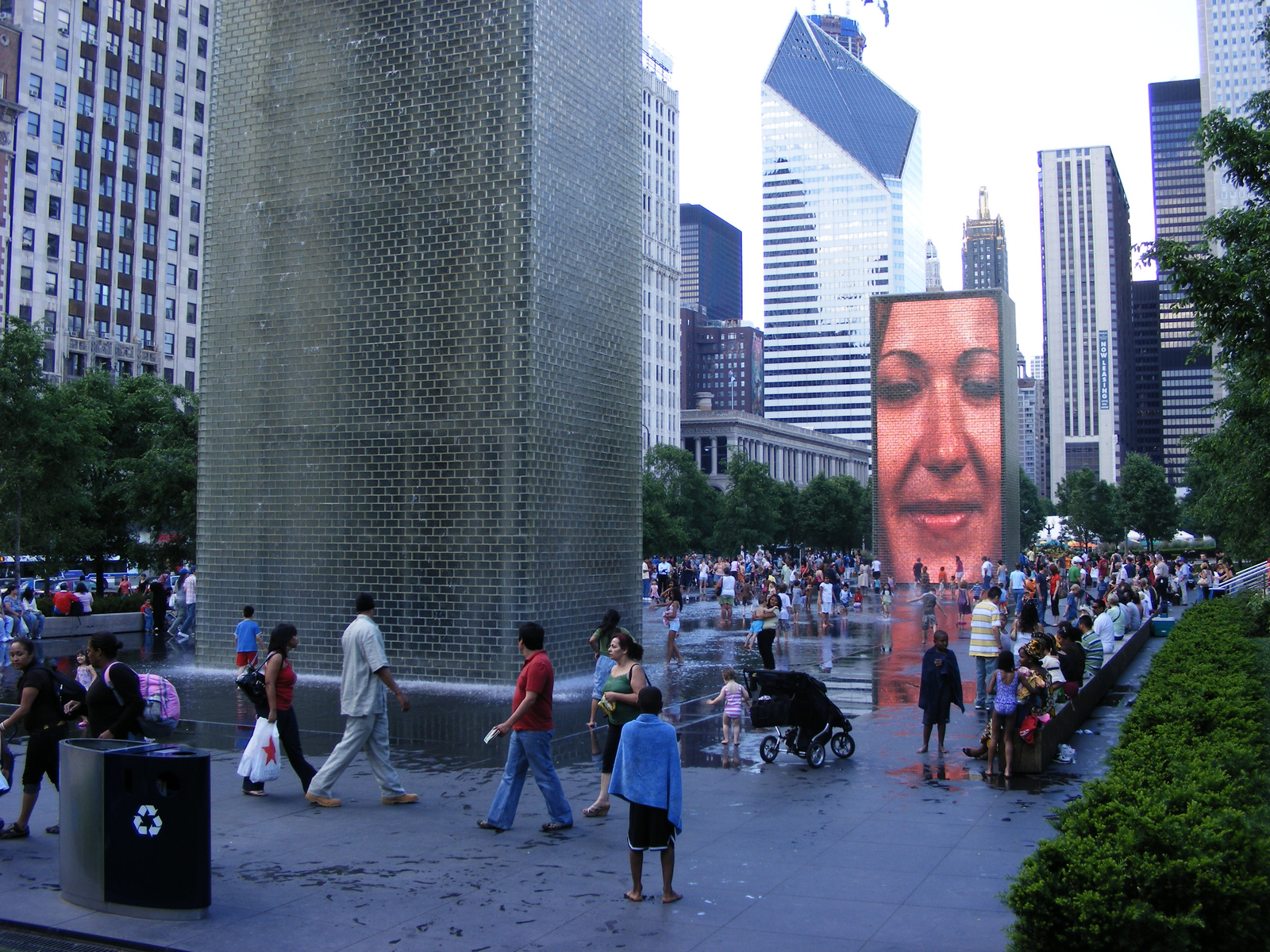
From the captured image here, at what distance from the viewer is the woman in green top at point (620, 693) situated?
936 centimetres

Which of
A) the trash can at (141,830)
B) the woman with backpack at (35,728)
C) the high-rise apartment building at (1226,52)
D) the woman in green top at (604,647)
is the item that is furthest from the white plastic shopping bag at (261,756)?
the high-rise apartment building at (1226,52)

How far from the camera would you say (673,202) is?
132875 mm

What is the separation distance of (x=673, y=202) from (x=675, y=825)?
131 meters

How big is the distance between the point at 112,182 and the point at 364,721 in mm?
82417

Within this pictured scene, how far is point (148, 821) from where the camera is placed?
22.5 ft

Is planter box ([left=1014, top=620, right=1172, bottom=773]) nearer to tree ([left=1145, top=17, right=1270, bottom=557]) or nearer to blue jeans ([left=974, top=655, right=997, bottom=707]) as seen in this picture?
blue jeans ([left=974, top=655, right=997, bottom=707])

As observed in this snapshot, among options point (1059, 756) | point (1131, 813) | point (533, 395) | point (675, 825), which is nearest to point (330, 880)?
point (675, 825)

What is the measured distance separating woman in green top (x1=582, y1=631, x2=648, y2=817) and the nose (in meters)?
42.2

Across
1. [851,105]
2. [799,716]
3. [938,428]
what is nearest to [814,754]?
[799,716]

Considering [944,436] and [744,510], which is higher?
[944,436]

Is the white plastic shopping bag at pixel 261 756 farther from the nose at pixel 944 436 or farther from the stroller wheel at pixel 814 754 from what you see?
the nose at pixel 944 436

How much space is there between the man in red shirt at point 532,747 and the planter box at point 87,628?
20685 mm

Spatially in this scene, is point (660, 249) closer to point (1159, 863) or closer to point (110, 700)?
point (110, 700)

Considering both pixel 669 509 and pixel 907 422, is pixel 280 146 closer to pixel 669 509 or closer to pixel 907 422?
pixel 907 422
